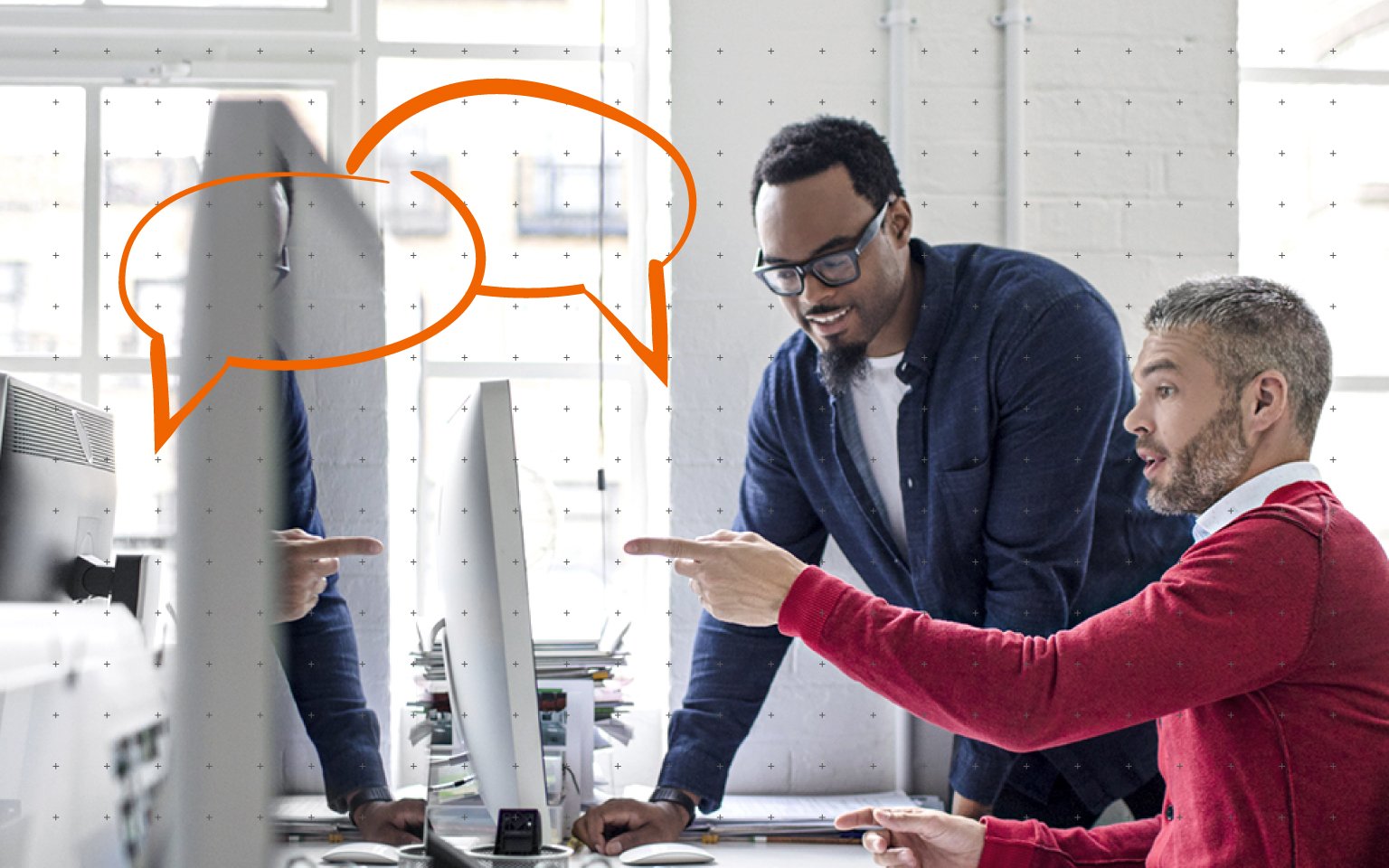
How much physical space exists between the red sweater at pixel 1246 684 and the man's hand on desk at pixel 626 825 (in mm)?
547

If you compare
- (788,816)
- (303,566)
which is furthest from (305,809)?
(788,816)

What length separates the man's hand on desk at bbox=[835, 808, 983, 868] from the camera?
3.95 ft

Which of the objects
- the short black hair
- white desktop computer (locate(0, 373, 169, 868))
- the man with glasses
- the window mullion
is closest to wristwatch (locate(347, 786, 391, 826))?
white desktop computer (locate(0, 373, 169, 868))

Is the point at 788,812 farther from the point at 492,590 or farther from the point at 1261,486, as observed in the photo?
the point at 492,590

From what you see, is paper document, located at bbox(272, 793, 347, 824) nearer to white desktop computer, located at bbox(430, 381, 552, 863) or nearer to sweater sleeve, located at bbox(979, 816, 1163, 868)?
white desktop computer, located at bbox(430, 381, 552, 863)

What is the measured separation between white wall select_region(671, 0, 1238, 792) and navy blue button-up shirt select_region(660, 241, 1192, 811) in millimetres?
125

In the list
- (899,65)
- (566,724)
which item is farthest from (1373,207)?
(566,724)

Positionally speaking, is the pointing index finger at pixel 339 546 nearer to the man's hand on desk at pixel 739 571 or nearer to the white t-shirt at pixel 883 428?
the man's hand on desk at pixel 739 571

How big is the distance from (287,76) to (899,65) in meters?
0.95

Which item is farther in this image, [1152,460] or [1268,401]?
[1152,460]

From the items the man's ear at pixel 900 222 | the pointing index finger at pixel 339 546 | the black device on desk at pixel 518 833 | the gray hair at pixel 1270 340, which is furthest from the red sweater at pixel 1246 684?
the man's ear at pixel 900 222

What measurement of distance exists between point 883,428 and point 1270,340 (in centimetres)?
65

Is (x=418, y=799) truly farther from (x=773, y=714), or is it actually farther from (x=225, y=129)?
(x=773, y=714)

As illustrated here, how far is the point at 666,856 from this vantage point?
57.2 inches
